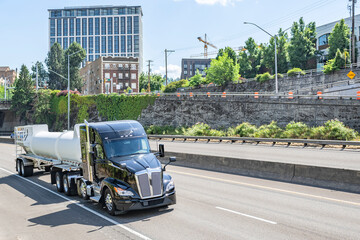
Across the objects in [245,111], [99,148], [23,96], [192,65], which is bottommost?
[99,148]

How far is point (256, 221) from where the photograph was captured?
953 centimetres

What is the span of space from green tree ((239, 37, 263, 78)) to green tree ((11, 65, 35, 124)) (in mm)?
50600

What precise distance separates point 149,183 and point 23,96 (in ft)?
271

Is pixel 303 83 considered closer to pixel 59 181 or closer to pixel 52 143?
pixel 52 143

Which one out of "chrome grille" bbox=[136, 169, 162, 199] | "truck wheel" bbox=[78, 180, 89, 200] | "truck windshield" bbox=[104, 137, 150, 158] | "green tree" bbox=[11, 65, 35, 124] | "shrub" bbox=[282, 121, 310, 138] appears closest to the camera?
"chrome grille" bbox=[136, 169, 162, 199]

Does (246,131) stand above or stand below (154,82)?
below

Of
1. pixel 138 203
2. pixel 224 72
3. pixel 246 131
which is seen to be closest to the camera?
pixel 138 203

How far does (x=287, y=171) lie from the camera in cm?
1562

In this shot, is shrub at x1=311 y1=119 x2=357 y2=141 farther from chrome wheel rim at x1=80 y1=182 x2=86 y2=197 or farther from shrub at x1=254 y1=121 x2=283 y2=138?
chrome wheel rim at x1=80 y1=182 x2=86 y2=197

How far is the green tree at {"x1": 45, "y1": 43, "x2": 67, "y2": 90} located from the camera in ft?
394

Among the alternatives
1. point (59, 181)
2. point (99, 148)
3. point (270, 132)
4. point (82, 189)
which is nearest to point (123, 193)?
point (99, 148)

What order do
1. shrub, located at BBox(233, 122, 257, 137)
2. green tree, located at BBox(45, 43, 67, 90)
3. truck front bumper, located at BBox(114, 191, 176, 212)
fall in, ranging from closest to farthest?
truck front bumper, located at BBox(114, 191, 176, 212) < shrub, located at BBox(233, 122, 257, 137) < green tree, located at BBox(45, 43, 67, 90)

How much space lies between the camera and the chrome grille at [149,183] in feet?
33.9

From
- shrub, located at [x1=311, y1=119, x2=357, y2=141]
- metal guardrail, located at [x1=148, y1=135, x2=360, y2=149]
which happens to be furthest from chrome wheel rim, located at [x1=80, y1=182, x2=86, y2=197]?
shrub, located at [x1=311, y1=119, x2=357, y2=141]
